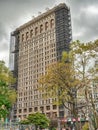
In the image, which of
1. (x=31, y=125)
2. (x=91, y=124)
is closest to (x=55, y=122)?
(x=31, y=125)

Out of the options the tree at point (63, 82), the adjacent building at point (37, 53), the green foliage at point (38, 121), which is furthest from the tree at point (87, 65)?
the adjacent building at point (37, 53)

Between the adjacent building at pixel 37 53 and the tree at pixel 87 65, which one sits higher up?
the adjacent building at pixel 37 53

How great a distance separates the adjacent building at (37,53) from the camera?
118938 mm

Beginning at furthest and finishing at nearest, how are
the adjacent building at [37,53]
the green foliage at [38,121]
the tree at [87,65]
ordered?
the adjacent building at [37,53], the green foliage at [38,121], the tree at [87,65]

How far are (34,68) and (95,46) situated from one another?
97.6 metres

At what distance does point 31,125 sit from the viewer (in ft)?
227

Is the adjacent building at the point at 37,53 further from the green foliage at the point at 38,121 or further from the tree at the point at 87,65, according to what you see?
the tree at the point at 87,65

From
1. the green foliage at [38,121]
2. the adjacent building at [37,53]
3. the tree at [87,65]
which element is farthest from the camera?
→ the adjacent building at [37,53]

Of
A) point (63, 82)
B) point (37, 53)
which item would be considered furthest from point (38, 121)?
point (37, 53)

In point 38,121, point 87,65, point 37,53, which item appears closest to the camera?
point 87,65

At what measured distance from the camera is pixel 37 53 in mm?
130250

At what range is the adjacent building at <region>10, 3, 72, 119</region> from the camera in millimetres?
118938

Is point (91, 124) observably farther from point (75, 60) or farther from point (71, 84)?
point (75, 60)

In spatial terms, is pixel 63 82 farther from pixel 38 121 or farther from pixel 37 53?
pixel 37 53
